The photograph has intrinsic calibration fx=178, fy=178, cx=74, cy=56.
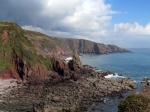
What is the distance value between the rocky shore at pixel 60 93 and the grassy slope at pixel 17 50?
9.87 metres

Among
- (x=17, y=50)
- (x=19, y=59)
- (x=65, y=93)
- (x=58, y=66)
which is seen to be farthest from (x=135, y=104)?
(x=17, y=50)

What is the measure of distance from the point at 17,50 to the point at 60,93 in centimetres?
3515

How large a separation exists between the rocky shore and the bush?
13.1 metres

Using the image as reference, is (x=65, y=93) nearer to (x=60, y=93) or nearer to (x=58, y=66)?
(x=60, y=93)

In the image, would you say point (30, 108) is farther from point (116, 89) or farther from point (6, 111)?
point (116, 89)

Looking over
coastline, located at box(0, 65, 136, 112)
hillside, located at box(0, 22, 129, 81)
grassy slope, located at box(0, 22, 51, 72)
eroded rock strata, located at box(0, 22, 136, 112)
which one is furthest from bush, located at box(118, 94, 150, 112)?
grassy slope, located at box(0, 22, 51, 72)

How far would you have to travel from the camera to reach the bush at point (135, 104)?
35688 millimetres

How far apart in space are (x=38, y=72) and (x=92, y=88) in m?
26.1

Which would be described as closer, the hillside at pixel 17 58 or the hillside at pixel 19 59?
the hillside at pixel 19 59

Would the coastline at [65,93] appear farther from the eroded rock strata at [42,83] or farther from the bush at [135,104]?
the bush at [135,104]

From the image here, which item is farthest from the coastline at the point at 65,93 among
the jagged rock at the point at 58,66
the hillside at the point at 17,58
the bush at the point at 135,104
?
the bush at the point at 135,104

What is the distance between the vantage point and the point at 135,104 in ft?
120

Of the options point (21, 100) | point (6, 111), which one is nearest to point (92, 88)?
point (21, 100)

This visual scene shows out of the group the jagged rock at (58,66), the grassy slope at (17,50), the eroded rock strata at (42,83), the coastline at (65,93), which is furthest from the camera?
the jagged rock at (58,66)
